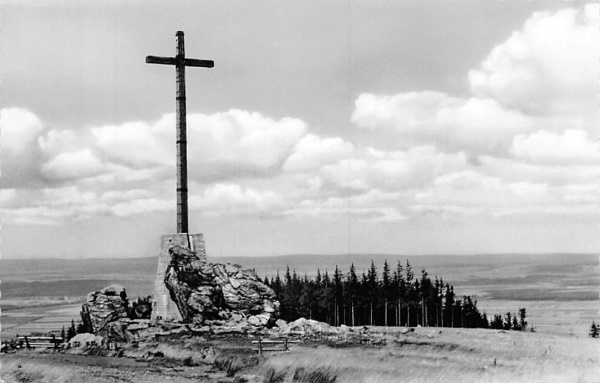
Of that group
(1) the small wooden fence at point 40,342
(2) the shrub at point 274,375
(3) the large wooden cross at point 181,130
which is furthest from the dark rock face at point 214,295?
(2) the shrub at point 274,375

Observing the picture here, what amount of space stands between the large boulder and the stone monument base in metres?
1.94

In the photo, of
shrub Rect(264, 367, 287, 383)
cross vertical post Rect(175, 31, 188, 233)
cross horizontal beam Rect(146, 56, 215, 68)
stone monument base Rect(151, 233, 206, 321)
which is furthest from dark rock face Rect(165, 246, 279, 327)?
shrub Rect(264, 367, 287, 383)

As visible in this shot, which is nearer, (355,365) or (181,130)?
(355,365)

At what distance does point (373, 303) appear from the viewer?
56.2 m

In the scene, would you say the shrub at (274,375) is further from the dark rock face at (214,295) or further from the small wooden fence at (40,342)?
the small wooden fence at (40,342)

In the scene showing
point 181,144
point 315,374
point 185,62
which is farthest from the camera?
point 181,144

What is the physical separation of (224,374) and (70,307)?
42.4 m

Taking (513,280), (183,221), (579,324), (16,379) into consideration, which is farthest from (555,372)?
(513,280)

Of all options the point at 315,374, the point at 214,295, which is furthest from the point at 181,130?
the point at 315,374

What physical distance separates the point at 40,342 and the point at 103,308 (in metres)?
3.88

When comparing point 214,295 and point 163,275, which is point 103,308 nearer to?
point 163,275

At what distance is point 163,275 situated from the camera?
38.7 metres

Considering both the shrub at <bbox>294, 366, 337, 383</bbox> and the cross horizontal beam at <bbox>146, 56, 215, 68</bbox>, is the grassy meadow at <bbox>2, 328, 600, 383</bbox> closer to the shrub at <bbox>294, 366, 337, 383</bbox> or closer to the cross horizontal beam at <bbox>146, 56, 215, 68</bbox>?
the shrub at <bbox>294, 366, 337, 383</bbox>

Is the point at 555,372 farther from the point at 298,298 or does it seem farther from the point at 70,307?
the point at 70,307
